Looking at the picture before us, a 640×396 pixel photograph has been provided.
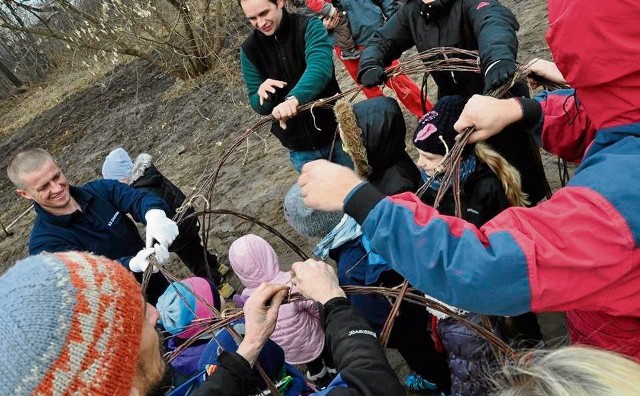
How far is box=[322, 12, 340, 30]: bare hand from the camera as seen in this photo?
379cm

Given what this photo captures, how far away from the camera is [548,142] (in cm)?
155

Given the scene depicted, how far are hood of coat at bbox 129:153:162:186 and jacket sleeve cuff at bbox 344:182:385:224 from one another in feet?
8.02

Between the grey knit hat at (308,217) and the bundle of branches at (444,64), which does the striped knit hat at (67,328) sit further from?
the bundle of branches at (444,64)

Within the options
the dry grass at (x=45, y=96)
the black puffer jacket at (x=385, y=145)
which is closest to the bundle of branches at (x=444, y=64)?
the black puffer jacket at (x=385, y=145)

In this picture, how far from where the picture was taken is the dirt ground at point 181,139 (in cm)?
436

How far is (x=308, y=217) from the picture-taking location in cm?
238

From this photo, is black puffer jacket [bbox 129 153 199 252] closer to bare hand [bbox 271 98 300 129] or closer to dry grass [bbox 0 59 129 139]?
bare hand [bbox 271 98 300 129]

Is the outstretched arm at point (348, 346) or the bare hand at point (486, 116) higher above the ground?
the bare hand at point (486, 116)

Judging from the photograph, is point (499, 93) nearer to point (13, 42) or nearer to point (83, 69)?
point (83, 69)

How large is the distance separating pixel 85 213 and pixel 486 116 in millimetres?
2056

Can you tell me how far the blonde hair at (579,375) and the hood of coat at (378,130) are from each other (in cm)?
135

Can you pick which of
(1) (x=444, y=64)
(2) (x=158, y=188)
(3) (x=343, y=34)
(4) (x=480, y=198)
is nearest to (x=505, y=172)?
(4) (x=480, y=198)

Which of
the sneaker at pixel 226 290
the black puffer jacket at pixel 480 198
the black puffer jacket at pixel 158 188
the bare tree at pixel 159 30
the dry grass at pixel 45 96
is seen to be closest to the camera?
the black puffer jacket at pixel 480 198

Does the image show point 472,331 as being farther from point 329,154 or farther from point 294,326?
point 329,154
